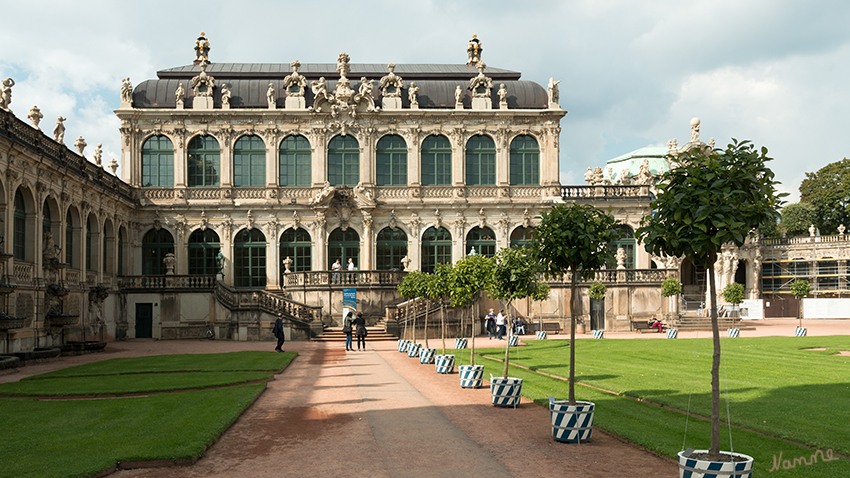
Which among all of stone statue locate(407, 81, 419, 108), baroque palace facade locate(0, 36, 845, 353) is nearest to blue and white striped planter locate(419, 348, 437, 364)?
baroque palace facade locate(0, 36, 845, 353)

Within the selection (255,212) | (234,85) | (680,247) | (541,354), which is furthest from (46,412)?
(234,85)

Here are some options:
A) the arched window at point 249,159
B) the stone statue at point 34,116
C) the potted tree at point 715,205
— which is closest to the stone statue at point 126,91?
the arched window at point 249,159

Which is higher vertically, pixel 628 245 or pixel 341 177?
pixel 341 177

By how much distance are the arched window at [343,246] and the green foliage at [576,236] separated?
35594 mm

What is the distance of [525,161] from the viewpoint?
5172 cm

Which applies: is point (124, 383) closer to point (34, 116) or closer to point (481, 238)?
point (34, 116)

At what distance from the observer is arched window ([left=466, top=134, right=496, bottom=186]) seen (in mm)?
51531

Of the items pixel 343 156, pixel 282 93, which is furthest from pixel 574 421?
pixel 282 93

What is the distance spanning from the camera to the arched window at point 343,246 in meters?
50.4

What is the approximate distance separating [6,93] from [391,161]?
2575 cm

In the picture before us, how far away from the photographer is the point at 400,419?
617 inches

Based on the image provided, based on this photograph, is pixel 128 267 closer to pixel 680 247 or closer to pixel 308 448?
pixel 308 448

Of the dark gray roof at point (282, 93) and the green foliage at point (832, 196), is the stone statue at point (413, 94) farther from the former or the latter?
the green foliage at point (832, 196)

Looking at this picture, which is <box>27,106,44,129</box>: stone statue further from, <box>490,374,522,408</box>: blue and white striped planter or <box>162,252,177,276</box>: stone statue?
<box>490,374,522,408</box>: blue and white striped planter
